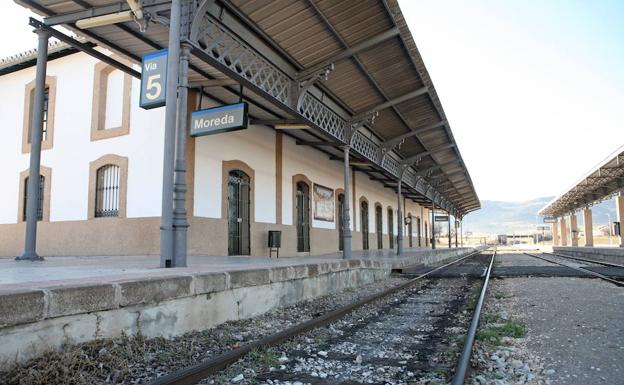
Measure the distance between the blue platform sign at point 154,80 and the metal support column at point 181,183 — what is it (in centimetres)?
27

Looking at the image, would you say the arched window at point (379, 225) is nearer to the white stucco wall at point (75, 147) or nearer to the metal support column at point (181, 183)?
the white stucco wall at point (75, 147)

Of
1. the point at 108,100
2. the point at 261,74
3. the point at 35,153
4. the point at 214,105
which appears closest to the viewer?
the point at 35,153

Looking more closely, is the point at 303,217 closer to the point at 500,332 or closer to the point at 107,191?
the point at 107,191

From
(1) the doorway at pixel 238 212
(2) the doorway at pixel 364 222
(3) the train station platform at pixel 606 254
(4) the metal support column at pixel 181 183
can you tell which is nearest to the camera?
(4) the metal support column at pixel 181 183

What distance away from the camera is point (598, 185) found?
3531cm

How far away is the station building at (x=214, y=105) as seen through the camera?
941 cm

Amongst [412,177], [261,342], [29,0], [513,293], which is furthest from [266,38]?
[412,177]

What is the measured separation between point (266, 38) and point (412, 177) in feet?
56.7

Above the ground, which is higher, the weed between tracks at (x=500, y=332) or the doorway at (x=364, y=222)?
the doorway at (x=364, y=222)

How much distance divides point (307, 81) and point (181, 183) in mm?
5468

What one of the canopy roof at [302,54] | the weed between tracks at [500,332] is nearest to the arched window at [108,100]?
the canopy roof at [302,54]

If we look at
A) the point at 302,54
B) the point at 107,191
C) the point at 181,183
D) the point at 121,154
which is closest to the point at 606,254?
the point at 302,54

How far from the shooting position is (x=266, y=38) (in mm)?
9836

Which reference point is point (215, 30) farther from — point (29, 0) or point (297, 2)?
point (29, 0)
